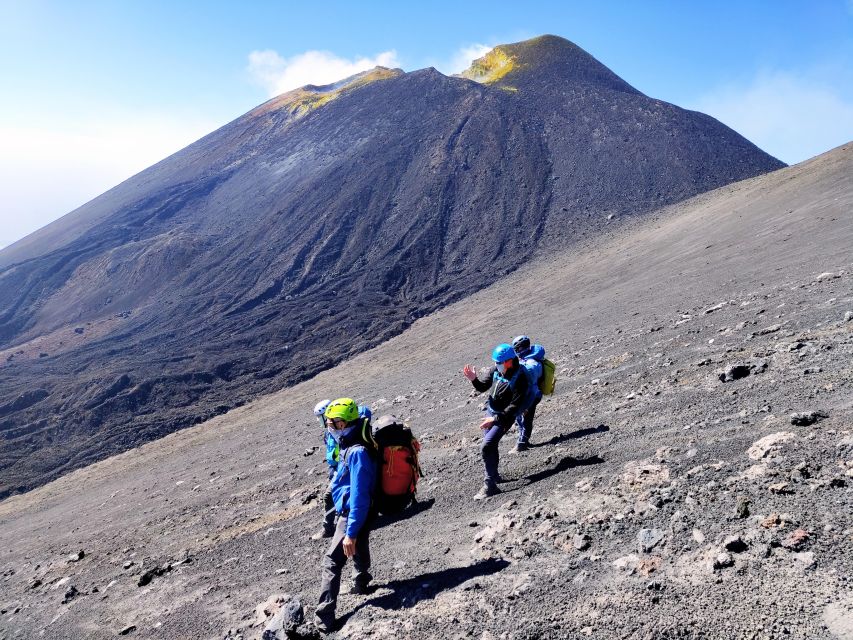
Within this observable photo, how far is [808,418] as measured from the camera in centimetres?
535

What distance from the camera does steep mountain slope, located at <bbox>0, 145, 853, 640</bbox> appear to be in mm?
3820

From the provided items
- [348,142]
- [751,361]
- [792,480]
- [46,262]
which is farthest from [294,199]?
[792,480]

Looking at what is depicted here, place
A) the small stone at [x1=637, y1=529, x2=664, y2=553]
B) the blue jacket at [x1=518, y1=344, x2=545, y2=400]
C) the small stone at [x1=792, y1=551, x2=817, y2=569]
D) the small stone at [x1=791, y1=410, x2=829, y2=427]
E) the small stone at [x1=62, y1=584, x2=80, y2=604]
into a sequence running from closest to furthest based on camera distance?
the small stone at [x1=792, y1=551, x2=817, y2=569] → the small stone at [x1=637, y1=529, x2=664, y2=553] → the small stone at [x1=791, y1=410, x2=829, y2=427] → the blue jacket at [x1=518, y1=344, x2=545, y2=400] → the small stone at [x1=62, y1=584, x2=80, y2=604]

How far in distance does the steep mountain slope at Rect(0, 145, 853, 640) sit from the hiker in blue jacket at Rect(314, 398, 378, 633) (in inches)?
11.1

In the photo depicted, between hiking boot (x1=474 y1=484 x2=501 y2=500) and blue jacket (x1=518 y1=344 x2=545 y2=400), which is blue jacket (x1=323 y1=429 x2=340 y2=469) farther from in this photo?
blue jacket (x1=518 y1=344 x2=545 y2=400)

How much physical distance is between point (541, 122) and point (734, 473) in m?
43.7

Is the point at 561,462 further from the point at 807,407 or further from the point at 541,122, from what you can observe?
the point at 541,122

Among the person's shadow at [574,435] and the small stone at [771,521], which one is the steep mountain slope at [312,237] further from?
the small stone at [771,521]

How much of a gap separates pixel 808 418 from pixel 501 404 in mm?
2766

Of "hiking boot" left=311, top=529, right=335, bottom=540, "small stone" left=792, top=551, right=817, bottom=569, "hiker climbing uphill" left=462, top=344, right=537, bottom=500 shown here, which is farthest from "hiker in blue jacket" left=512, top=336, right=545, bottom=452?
"small stone" left=792, top=551, right=817, bottom=569

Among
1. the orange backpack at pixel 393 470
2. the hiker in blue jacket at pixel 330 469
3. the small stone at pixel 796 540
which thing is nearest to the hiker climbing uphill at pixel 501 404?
the hiker in blue jacket at pixel 330 469

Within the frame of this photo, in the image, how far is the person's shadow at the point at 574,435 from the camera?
7.53 meters

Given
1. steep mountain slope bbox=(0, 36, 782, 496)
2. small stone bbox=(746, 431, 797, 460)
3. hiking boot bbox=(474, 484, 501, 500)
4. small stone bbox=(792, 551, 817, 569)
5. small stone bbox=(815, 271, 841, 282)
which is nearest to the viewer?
small stone bbox=(792, 551, 817, 569)

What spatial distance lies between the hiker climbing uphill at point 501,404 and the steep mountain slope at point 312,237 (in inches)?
664
